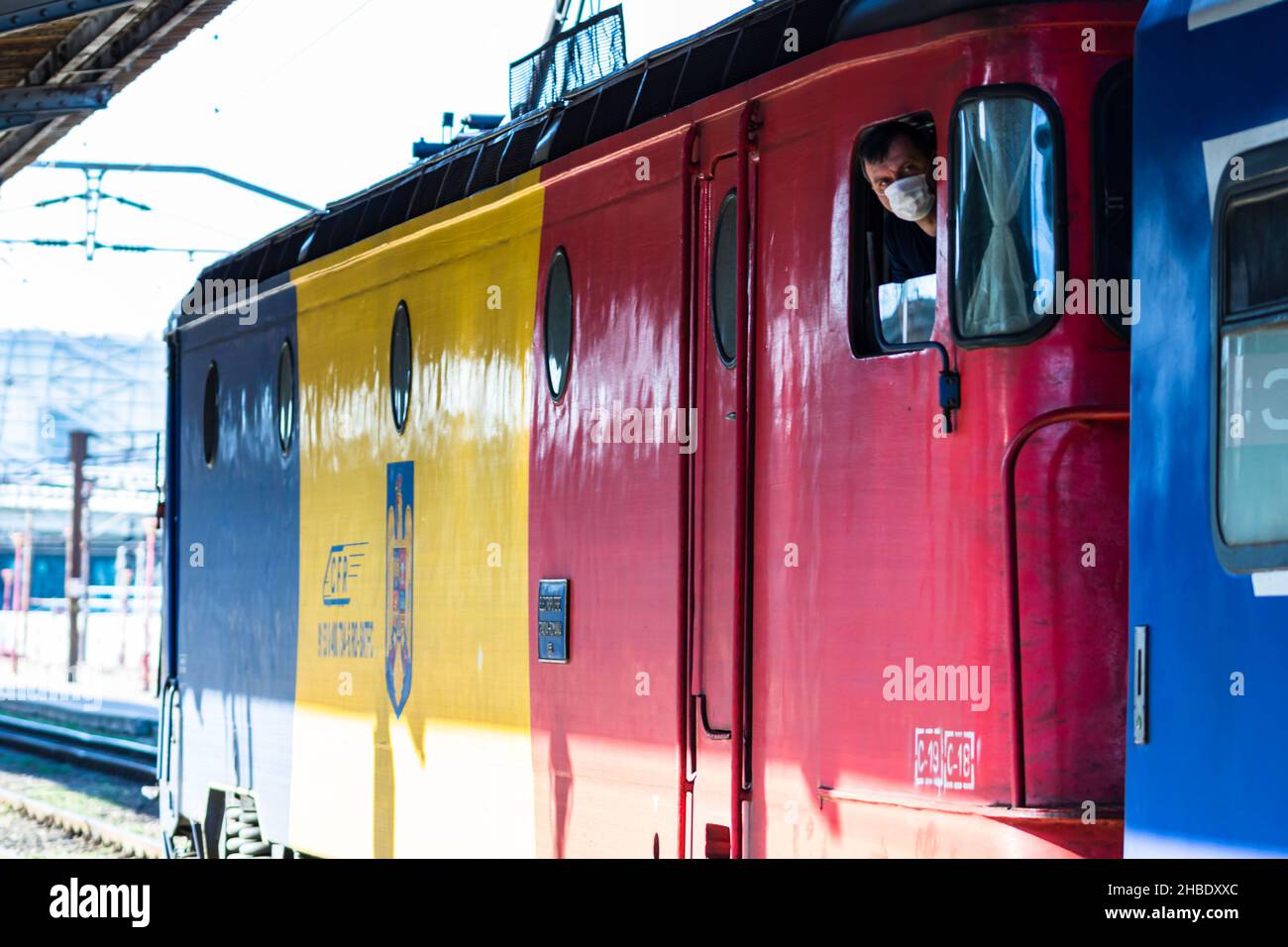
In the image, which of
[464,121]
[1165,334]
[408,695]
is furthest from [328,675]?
[1165,334]

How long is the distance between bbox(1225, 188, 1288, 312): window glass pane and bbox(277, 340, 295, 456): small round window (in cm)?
699

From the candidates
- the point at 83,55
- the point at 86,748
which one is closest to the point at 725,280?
the point at 83,55

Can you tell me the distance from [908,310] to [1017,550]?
2.82 feet

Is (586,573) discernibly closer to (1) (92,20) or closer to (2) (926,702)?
(2) (926,702)

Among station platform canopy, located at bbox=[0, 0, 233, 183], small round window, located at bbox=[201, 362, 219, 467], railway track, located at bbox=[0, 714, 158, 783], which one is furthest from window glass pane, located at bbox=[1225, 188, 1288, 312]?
railway track, located at bbox=[0, 714, 158, 783]

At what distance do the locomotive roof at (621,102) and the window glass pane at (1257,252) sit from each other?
3.89 ft

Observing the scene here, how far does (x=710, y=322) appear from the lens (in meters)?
6.52

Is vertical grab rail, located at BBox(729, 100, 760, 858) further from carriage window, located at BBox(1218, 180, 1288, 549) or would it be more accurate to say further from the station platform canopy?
the station platform canopy

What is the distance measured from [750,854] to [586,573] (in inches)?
64.0

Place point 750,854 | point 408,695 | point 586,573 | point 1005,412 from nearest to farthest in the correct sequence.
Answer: point 1005,412, point 750,854, point 586,573, point 408,695

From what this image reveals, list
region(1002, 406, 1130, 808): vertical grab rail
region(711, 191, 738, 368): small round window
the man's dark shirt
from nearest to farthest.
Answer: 1. region(1002, 406, 1130, 808): vertical grab rail
2. the man's dark shirt
3. region(711, 191, 738, 368): small round window

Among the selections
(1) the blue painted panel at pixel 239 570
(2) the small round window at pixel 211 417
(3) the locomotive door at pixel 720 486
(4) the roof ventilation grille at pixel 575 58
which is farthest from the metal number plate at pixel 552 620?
(2) the small round window at pixel 211 417

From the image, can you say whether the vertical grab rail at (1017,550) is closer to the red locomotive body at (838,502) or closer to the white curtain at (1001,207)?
the red locomotive body at (838,502)

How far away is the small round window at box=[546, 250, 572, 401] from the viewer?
298 inches
